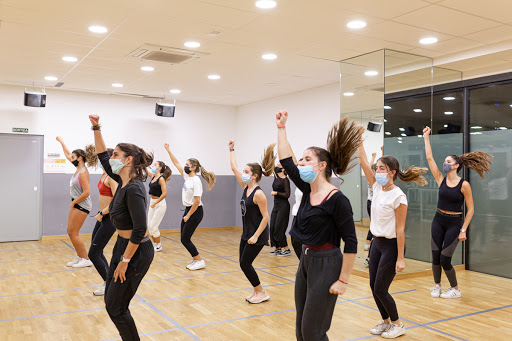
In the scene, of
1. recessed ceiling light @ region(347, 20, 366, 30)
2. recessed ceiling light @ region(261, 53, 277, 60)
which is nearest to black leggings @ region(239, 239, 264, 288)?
recessed ceiling light @ region(347, 20, 366, 30)

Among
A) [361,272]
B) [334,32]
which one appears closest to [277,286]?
[361,272]

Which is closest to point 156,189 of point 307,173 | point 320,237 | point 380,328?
point 380,328

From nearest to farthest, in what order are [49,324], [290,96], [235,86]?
[49,324]
[235,86]
[290,96]

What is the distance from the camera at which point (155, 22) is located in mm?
5613

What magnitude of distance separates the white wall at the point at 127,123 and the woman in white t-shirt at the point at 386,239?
26.6ft

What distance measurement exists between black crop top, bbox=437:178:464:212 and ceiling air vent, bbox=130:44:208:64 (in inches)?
154

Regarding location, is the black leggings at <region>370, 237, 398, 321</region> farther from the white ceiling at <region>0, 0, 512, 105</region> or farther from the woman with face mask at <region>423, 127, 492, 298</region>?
the white ceiling at <region>0, 0, 512, 105</region>

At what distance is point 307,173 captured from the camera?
9.66 feet

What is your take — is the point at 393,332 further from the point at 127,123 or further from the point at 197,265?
the point at 127,123

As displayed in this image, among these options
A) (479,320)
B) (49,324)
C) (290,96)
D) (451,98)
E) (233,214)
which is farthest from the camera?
(233,214)

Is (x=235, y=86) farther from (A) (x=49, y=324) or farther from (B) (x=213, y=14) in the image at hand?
(A) (x=49, y=324)

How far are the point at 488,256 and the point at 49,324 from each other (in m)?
6.09

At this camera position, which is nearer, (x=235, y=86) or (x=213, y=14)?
(x=213, y=14)

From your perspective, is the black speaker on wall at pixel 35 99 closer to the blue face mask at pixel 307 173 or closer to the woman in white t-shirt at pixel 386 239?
the woman in white t-shirt at pixel 386 239
